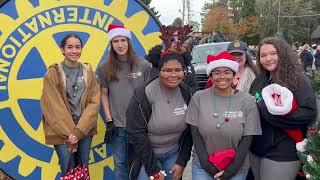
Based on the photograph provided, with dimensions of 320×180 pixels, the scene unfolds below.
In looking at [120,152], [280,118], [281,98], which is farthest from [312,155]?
[120,152]

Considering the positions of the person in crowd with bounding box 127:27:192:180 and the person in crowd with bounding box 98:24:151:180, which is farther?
the person in crowd with bounding box 98:24:151:180

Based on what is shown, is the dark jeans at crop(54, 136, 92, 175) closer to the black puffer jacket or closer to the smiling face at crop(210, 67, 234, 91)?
the black puffer jacket

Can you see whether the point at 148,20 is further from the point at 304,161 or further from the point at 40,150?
the point at 304,161

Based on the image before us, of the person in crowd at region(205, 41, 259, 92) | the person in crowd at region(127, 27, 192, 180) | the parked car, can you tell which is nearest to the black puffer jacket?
the person in crowd at region(127, 27, 192, 180)

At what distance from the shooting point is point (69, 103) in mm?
3943

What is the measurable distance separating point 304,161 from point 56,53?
9.15ft

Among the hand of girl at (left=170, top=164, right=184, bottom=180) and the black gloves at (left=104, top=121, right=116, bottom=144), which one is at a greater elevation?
the black gloves at (left=104, top=121, right=116, bottom=144)

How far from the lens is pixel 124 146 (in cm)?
424

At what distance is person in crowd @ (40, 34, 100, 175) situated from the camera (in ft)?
12.6

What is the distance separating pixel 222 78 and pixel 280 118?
20.6 inches

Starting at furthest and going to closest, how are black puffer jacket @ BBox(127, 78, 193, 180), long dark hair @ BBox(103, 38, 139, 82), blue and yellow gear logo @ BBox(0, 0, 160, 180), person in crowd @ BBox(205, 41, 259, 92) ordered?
blue and yellow gear logo @ BBox(0, 0, 160, 180) → person in crowd @ BBox(205, 41, 259, 92) → long dark hair @ BBox(103, 38, 139, 82) → black puffer jacket @ BBox(127, 78, 193, 180)

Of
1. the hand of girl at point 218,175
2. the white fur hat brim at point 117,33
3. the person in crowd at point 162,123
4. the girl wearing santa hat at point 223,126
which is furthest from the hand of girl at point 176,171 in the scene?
the white fur hat brim at point 117,33

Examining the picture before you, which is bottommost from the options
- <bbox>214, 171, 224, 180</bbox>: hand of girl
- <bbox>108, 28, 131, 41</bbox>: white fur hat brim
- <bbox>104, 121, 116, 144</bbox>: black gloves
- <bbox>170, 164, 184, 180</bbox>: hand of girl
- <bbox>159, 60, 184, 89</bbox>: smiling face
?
<bbox>170, 164, 184, 180</bbox>: hand of girl

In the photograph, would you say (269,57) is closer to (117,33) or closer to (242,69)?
(242,69)
